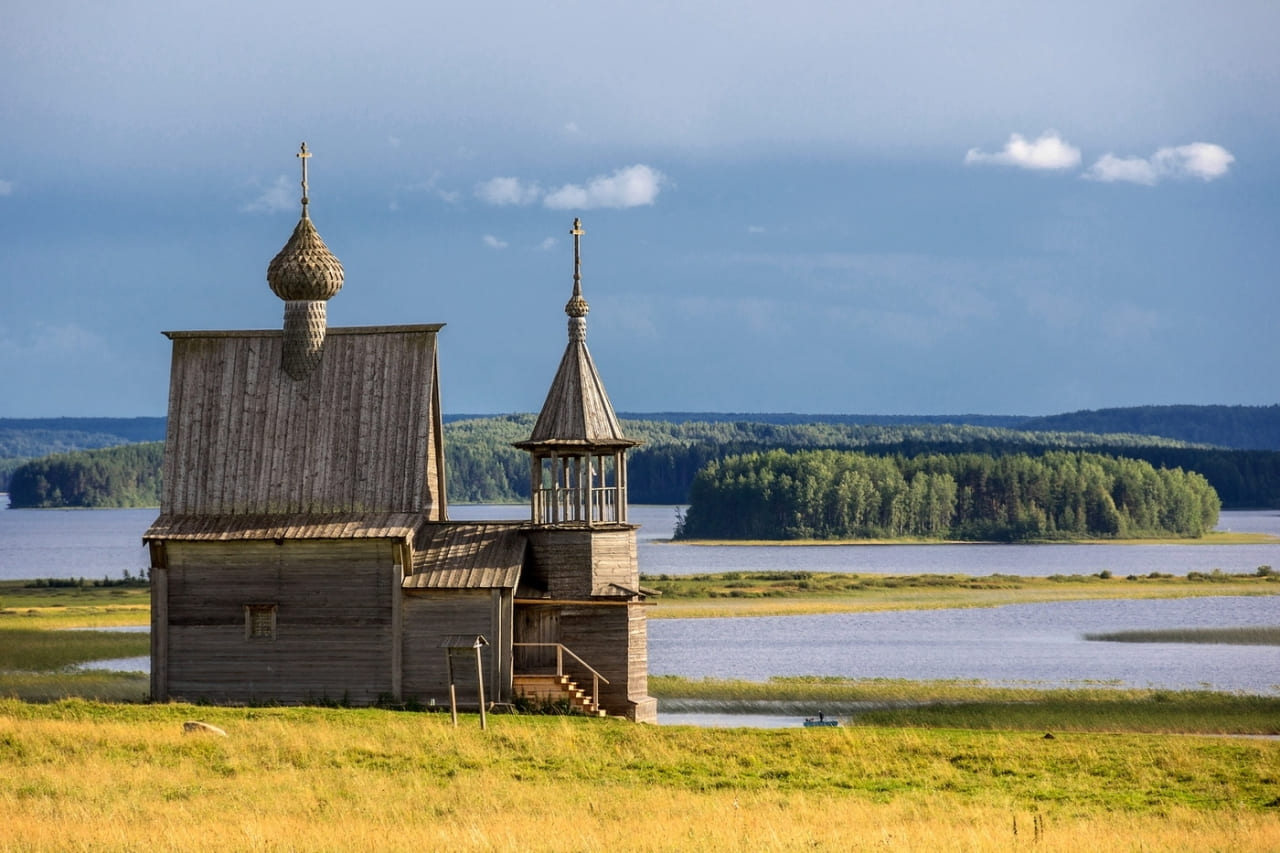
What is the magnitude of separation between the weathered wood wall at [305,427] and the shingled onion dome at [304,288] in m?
0.28

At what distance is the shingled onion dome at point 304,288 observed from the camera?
39781 mm

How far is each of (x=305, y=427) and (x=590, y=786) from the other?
49.7 feet

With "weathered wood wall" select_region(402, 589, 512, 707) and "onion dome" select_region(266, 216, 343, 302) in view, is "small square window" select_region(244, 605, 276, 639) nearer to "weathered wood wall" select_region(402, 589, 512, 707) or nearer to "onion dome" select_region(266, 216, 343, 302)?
"weathered wood wall" select_region(402, 589, 512, 707)

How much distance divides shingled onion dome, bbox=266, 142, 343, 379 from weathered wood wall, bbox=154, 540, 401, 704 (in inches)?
170

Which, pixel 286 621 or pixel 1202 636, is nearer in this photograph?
pixel 286 621

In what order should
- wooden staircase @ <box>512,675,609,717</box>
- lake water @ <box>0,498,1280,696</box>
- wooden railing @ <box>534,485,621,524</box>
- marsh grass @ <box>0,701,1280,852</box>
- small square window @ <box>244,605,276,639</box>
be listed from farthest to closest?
lake water @ <box>0,498,1280,696</box>
wooden railing @ <box>534,485,621,524</box>
small square window @ <box>244,605,276,639</box>
wooden staircase @ <box>512,675,609,717</box>
marsh grass @ <box>0,701,1280,852</box>

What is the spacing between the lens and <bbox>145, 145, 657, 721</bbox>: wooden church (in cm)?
3741

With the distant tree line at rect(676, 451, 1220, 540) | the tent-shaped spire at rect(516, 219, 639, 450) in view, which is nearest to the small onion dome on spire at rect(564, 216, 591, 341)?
the tent-shaped spire at rect(516, 219, 639, 450)

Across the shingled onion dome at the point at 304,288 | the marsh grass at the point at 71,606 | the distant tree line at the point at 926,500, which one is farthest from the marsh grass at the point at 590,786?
the distant tree line at the point at 926,500

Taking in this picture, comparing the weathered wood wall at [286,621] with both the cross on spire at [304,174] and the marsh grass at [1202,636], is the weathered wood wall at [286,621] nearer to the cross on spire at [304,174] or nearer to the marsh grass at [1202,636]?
the cross on spire at [304,174]

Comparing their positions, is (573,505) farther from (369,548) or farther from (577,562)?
(369,548)

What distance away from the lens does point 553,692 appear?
1457 inches

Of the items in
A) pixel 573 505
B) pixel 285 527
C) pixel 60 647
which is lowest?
pixel 60 647

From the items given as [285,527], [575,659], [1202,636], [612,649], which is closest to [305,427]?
[285,527]
